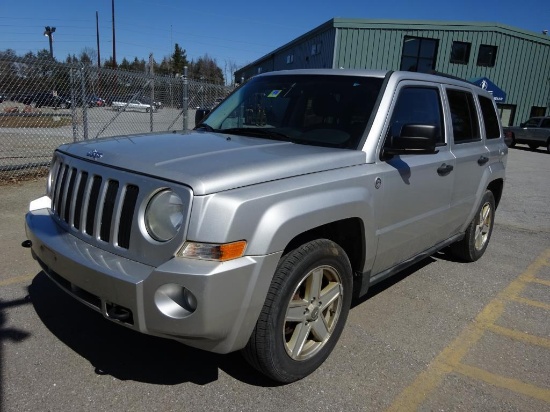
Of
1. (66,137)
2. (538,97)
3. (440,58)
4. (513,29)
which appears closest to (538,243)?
(66,137)

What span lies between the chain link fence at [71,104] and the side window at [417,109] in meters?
5.53

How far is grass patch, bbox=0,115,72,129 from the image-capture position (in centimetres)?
930

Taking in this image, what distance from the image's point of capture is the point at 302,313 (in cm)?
271

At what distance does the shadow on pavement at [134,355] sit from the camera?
2.79 meters

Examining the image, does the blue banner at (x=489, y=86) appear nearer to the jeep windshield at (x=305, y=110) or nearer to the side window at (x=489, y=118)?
the side window at (x=489, y=118)

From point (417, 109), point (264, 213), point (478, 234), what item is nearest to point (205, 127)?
point (417, 109)

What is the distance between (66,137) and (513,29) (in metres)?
24.3

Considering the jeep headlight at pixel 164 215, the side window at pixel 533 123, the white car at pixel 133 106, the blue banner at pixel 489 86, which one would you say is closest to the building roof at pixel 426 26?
the blue banner at pixel 489 86

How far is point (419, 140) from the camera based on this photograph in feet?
9.72

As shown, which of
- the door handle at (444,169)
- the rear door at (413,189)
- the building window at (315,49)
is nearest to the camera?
the rear door at (413,189)

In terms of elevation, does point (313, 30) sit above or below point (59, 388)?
above

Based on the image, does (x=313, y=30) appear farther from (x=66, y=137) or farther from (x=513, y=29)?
(x=66, y=137)

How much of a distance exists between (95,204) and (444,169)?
8.80 feet

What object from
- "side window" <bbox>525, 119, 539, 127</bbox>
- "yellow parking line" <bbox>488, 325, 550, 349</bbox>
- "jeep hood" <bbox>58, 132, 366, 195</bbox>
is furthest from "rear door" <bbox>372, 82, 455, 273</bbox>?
"side window" <bbox>525, 119, 539, 127</bbox>
